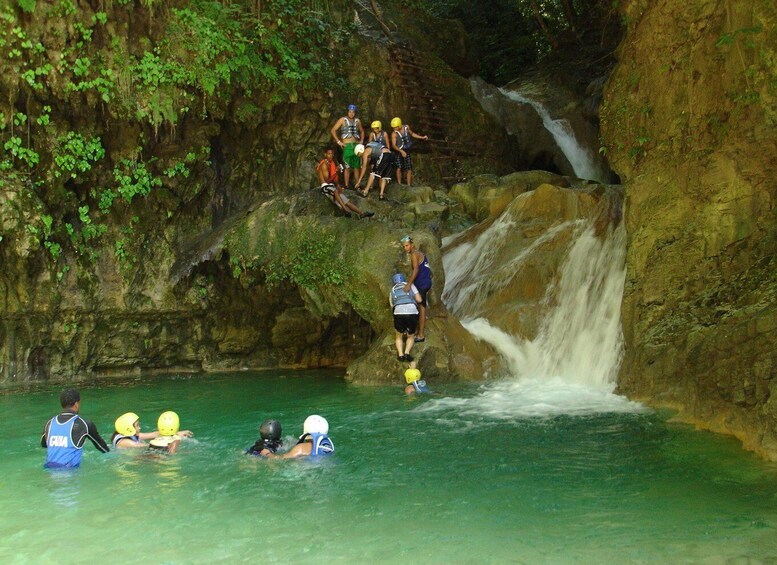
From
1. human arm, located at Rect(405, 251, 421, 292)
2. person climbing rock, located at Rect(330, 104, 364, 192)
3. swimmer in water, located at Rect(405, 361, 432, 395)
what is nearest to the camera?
swimmer in water, located at Rect(405, 361, 432, 395)

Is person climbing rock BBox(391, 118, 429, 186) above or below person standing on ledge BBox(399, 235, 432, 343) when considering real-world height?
above

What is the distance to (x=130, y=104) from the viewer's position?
1366 centimetres

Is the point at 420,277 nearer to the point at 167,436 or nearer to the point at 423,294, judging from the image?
the point at 423,294

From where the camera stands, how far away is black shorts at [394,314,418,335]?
11.9 metres

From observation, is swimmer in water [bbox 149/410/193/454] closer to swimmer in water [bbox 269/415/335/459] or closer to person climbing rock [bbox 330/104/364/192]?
swimmer in water [bbox 269/415/335/459]

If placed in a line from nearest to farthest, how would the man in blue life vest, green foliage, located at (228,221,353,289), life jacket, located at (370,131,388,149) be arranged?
Result: the man in blue life vest
green foliage, located at (228,221,353,289)
life jacket, located at (370,131,388,149)

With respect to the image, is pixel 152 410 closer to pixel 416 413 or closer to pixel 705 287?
pixel 416 413

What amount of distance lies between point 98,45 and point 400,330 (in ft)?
24.9

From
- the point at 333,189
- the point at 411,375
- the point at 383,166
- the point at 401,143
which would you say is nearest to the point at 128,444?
the point at 411,375

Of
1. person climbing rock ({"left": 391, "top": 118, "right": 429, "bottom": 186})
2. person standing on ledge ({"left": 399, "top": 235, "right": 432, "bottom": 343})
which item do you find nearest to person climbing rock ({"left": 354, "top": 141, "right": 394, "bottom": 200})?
person climbing rock ({"left": 391, "top": 118, "right": 429, "bottom": 186})

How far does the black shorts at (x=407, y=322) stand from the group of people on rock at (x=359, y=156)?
3499mm

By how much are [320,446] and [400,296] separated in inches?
193

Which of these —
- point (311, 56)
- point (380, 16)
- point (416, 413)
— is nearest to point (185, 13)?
point (311, 56)

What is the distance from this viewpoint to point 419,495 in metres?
5.99
